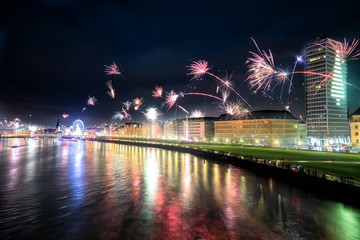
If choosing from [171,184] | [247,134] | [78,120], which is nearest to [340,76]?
[247,134]

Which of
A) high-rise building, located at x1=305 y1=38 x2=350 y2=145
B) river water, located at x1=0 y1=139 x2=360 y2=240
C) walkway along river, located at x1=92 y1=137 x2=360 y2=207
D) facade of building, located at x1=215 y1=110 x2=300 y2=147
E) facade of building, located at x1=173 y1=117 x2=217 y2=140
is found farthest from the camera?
facade of building, located at x1=173 y1=117 x2=217 y2=140

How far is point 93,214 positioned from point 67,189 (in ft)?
35.6

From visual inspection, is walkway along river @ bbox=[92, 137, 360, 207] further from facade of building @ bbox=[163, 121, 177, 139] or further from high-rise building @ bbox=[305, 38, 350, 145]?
facade of building @ bbox=[163, 121, 177, 139]

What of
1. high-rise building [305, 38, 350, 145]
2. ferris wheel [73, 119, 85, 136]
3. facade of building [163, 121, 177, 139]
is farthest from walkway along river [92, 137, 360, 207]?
ferris wheel [73, 119, 85, 136]

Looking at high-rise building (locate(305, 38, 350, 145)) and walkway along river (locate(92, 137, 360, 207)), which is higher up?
high-rise building (locate(305, 38, 350, 145))

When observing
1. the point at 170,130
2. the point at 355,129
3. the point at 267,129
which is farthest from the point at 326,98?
the point at 170,130

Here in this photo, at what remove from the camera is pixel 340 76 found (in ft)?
400

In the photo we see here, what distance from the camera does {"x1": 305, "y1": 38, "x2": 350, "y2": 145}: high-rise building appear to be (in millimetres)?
114062

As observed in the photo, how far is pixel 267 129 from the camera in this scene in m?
113

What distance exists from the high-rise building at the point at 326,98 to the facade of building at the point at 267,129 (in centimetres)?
1085

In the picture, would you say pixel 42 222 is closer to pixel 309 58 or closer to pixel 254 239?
pixel 254 239

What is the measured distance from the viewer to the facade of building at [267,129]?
112 m

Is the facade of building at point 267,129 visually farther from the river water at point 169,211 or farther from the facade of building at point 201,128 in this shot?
the river water at point 169,211

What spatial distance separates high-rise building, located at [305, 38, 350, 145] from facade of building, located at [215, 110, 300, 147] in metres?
10.9
